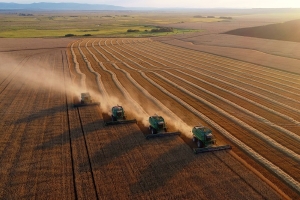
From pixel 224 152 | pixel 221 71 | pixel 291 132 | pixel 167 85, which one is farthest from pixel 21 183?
pixel 221 71

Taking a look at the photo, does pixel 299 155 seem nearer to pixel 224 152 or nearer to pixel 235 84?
pixel 224 152

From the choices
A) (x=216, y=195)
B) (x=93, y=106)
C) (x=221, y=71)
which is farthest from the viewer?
(x=221, y=71)

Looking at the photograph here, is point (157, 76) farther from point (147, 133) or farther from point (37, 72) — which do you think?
point (147, 133)

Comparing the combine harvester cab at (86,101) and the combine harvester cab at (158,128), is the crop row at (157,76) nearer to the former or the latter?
the combine harvester cab at (158,128)

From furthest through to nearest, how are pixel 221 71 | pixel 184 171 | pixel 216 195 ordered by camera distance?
pixel 221 71
pixel 184 171
pixel 216 195

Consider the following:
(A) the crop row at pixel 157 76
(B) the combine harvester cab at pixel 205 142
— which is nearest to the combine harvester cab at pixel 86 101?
(A) the crop row at pixel 157 76

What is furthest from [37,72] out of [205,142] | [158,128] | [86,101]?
[205,142]

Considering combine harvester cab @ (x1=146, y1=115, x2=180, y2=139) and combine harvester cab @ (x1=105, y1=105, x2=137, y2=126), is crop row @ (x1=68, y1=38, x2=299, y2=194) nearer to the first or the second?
combine harvester cab @ (x1=146, y1=115, x2=180, y2=139)
